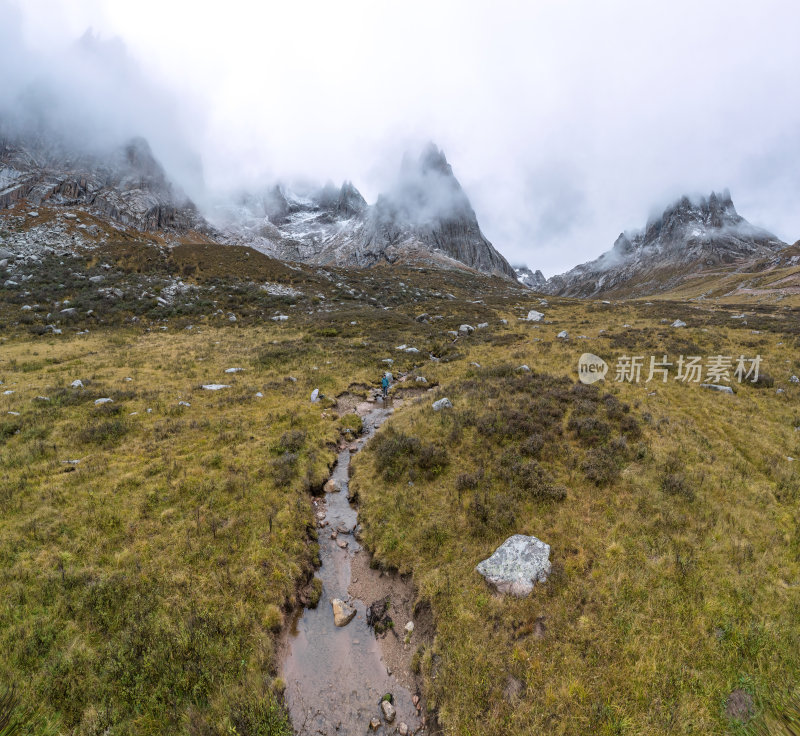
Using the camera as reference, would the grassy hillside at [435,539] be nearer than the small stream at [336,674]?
Yes

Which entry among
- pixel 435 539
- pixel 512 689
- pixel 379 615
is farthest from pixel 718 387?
pixel 379 615

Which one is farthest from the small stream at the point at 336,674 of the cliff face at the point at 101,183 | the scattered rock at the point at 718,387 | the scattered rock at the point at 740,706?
the cliff face at the point at 101,183

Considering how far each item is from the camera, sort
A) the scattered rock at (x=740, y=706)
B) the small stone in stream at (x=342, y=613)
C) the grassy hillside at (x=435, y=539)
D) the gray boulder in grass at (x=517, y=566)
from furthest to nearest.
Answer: the small stone in stream at (x=342, y=613), the gray boulder in grass at (x=517, y=566), the grassy hillside at (x=435, y=539), the scattered rock at (x=740, y=706)

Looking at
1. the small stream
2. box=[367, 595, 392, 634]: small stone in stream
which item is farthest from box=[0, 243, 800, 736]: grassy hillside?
box=[367, 595, 392, 634]: small stone in stream

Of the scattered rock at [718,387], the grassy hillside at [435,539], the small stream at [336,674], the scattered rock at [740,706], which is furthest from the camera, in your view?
the scattered rock at [718,387]

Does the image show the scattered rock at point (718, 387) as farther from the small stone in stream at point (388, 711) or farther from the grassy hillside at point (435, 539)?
the small stone in stream at point (388, 711)

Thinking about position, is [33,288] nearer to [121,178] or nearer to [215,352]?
[215,352]

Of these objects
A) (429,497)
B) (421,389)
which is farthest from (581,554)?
(421,389)
